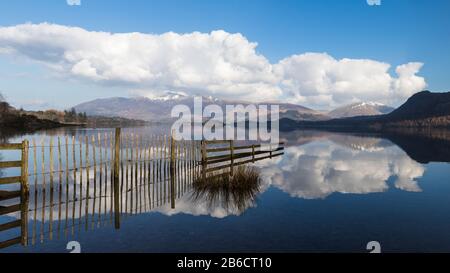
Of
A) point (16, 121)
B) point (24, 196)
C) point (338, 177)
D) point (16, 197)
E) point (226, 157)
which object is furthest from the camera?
point (16, 121)

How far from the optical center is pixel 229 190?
1733 cm

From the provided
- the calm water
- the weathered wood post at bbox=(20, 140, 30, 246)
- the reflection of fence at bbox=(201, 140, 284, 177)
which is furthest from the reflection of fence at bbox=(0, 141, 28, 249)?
the reflection of fence at bbox=(201, 140, 284, 177)

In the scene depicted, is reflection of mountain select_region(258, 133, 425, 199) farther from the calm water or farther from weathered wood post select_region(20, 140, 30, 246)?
weathered wood post select_region(20, 140, 30, 246)

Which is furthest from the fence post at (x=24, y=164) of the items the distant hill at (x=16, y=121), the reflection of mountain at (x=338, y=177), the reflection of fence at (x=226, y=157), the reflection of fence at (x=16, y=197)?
the distant hill at (x=16, y=121)

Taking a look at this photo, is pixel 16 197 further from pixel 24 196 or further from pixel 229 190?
pixel 229 190

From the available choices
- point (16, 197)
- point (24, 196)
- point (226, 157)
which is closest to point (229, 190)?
point (24, 196)

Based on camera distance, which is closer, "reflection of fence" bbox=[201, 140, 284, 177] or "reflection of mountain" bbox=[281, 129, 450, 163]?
"reflection of fence" bbox=[201, 140, 284, 177]

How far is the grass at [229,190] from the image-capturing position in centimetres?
1546

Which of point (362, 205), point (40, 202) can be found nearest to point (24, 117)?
point (40, 202)

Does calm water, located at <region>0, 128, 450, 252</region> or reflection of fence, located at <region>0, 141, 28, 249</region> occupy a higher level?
reflection of fence, located at <region>0, 141, 28, 249</region>

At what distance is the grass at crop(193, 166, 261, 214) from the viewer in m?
15.5

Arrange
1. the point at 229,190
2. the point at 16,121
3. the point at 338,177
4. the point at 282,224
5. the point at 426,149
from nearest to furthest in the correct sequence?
the point at 282,224 → the point at 229,190 → the point at 338,177 → the point at 426,149 → the point at 16,121
